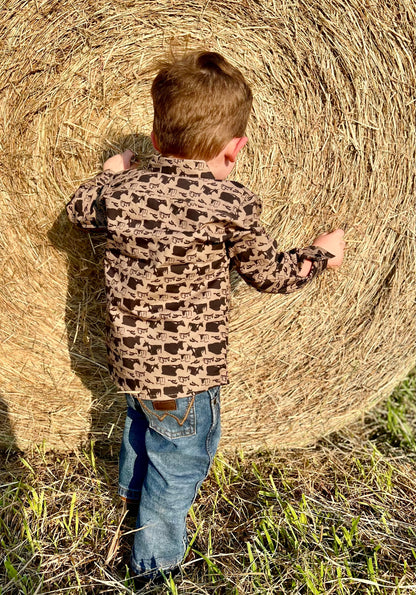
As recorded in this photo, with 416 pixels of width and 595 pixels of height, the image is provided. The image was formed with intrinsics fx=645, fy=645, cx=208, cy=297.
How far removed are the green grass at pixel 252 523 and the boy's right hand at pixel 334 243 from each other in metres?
0.82

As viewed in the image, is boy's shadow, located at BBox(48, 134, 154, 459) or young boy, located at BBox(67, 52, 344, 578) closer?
young boy, located at BBox(67, 52, 344, 578)

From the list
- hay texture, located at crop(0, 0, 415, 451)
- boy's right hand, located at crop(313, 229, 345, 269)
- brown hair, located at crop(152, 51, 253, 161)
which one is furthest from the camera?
boy's right hand, located at crop(313, 229, 345, 269)

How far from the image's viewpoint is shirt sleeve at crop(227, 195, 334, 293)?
5.68ft

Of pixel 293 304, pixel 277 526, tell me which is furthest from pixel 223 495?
pixel 293 304

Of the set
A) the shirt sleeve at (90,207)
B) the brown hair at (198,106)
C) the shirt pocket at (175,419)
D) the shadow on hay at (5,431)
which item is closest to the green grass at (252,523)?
the shadow on hay at (5,431)

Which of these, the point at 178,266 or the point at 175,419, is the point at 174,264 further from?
the point at 175,419

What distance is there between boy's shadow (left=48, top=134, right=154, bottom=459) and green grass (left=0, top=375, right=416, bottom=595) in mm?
121

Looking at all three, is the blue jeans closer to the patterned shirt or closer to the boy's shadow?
the patterned shirt

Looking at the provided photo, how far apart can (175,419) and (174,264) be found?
48cm

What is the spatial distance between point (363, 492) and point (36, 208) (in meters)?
1.60

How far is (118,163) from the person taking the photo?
2105mm

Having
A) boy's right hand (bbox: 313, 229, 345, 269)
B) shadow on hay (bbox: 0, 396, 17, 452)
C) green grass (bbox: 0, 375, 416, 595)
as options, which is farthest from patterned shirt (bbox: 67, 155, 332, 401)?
shadow on hay (bbox: 0, 396, 17, 452)

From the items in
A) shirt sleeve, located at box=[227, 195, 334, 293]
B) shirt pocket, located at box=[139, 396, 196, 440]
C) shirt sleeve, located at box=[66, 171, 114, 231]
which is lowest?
shirt pocket, located at box=[139, 396, 196, 440]

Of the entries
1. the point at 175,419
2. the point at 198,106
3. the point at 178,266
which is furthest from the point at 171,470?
the point at 198,106
